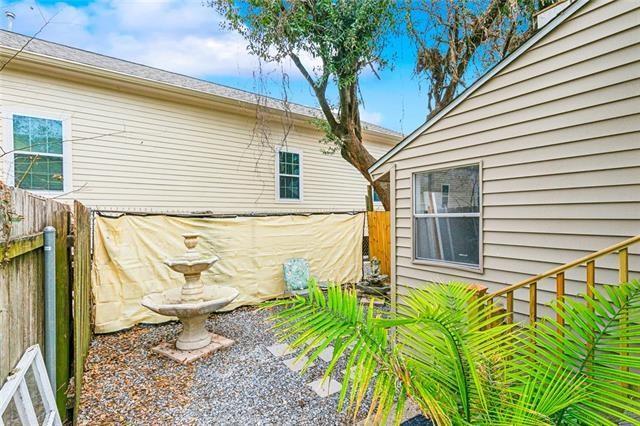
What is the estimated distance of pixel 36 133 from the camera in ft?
19.1

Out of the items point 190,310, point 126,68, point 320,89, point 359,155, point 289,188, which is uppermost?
A: point 126,68

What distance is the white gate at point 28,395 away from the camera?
4.08ft

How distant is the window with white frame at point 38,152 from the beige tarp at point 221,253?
1.96 m

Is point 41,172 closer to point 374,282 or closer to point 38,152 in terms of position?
point 38,152

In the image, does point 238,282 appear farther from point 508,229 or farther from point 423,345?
point 423,345

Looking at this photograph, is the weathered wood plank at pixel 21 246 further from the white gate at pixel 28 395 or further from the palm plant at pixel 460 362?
the palm plant at pixel 460 362

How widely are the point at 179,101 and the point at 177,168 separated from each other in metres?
1.51

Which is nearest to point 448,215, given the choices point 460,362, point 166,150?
point 460,362

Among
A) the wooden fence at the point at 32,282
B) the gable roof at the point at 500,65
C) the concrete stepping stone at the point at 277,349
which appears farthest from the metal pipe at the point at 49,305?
the gable roof at the point at 500,65

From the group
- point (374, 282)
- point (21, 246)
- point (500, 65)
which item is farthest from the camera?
point (374, 282)

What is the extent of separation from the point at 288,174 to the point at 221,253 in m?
3.75

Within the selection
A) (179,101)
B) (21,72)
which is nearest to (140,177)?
(179,101)

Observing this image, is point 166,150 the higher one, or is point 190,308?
point 166,150

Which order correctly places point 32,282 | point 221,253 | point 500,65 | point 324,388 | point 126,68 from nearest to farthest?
1. point 32,282
2. point 324,388
3. point 500,65
4. point 221,253
5. point 126,68
